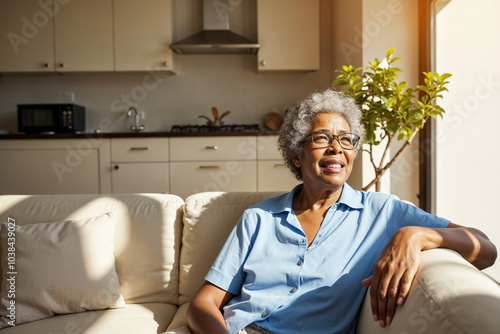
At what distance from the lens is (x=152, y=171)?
13.2 ft

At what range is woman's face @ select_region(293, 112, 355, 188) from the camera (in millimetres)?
1426

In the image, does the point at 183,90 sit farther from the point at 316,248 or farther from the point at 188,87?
the point at 316,248

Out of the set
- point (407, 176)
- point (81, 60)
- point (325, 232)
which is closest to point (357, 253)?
point (325, 232)

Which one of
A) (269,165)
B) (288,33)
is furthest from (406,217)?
(288,33)

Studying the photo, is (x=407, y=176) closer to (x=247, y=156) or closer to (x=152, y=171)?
(x=247, y=156)

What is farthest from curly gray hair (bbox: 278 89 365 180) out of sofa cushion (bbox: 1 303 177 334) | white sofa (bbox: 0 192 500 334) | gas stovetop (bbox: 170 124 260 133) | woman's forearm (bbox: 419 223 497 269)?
gas stovetop (bbox: 170 124 260 133)

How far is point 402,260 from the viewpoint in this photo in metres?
1.08

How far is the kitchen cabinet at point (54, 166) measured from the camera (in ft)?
13.2

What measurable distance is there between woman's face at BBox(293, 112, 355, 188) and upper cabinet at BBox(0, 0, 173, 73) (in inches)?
122

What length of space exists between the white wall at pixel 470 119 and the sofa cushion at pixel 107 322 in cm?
161

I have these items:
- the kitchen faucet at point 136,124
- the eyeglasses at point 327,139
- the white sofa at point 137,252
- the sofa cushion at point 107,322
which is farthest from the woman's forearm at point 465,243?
the kitchen faucet at point 136,124

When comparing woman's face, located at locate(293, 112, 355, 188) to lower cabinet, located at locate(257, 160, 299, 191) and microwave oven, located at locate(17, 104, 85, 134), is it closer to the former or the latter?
lower cabinet, located at locate(257, 160, 299, 191)

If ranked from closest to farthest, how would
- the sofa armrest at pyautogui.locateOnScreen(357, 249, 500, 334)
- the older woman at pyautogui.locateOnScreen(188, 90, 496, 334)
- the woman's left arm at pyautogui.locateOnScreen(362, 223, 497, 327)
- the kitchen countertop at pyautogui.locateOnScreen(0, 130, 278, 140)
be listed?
the sofa armrest at pyautogui.locateOnScreen(357, 249, 500, 334), the woman's left arm at pyautogui.locateOnScreen(362, 223, 497, 327), the older woman at pyautogui.locateOnScreen(188, 90, 496, 334), the kitchen countertop at pyautogui.locateOnScreen(0, 130, 278, 140)

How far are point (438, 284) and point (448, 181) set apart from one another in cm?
205
